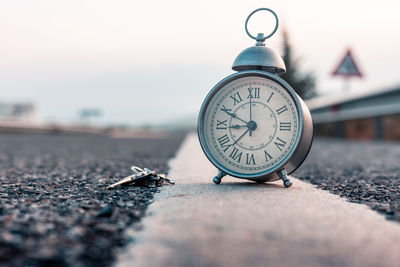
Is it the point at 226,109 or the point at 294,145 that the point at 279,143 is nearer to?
the point at 294,145

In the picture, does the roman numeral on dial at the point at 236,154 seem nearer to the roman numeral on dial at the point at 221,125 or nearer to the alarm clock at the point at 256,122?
the alarm clock at the point at 256,122

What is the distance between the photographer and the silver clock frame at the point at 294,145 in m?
2.82

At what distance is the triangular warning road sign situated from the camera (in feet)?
43.3

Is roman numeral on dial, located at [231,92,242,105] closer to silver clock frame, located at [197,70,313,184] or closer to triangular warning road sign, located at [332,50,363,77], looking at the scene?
silver clock frame, located at [197,70,313,184]

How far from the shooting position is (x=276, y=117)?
2.94 meters

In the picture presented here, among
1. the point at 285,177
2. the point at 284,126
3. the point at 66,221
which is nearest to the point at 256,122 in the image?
the point at 284,126

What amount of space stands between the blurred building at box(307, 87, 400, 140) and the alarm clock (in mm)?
11832

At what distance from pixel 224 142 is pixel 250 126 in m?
0.22

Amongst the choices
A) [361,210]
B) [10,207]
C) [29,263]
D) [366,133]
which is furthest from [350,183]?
[366,133]

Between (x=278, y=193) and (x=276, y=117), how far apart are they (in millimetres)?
579

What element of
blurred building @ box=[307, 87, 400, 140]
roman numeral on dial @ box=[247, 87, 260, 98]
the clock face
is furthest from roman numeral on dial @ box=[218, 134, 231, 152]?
blurred building @ box=[307, 87, 400, 140]

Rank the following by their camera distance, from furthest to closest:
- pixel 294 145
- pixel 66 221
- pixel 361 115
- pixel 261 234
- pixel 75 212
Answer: pixel 361 115 → pixel 294 145 → pixel 75 212 → pixel 66 221 → pixel 261 234

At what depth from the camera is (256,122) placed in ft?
9.78

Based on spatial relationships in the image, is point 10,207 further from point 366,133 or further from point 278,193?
point 366,133
